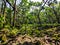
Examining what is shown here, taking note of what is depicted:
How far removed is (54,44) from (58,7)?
138 ft

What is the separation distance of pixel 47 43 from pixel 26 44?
214cm

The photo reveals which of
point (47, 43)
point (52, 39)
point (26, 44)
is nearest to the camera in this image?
point (26, 44)

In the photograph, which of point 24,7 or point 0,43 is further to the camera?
point 24,7

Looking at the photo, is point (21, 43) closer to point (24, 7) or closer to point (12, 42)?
point (12, 42)

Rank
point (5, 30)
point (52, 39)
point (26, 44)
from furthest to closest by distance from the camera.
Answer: point (5, 30), point (52, 39), point (26, 44)

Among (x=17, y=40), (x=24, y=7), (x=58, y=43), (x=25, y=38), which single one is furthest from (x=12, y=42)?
(x=24, y=7)

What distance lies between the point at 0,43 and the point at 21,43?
7.68 feet

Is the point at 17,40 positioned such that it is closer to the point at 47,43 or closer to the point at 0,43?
the point at 0,43

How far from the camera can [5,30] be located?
17391 mm

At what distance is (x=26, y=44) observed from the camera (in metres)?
12.8

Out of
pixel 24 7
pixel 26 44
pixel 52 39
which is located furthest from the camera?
pixel 24 7

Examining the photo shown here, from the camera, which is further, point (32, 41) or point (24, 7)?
point (24, 7)

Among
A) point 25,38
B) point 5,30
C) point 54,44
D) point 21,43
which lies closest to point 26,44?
point 21,43

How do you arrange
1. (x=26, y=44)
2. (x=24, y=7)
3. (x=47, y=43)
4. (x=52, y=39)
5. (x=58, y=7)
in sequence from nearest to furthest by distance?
(x=26, y=44)
(x=47, y=43)
(x=52, y=39)
(x=24, y=7)
(x=58, y=7)
